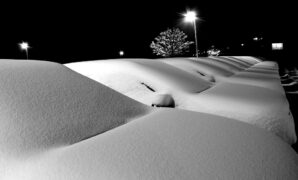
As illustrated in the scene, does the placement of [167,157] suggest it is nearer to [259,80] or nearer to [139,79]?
[139,79]

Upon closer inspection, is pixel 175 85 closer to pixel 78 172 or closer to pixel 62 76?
pixel 62 76

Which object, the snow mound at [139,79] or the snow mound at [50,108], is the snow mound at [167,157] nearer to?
the snow mound at [50,108]

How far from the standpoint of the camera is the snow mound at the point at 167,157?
1229mm

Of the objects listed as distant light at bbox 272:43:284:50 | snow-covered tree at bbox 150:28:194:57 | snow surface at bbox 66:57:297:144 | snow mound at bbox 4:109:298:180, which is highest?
distant light at bbox 272:43:284:50

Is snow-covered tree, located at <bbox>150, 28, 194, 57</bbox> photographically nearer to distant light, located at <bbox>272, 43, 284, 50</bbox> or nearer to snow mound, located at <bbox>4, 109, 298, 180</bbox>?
distant light, located at <bbox>272, 43, 284, 50</bbox>

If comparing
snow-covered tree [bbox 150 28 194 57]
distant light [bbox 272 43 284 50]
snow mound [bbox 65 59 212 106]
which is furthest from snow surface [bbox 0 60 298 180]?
distant light [bbox 272 43 284 50]

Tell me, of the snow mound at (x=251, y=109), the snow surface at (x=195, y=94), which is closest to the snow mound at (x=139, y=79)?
the snow surface at (x=195, y=94)

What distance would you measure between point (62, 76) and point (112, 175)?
1174mm

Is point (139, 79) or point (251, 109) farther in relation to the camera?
point (139, 79)

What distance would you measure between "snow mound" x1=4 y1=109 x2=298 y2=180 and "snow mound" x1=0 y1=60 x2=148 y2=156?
0.13 m

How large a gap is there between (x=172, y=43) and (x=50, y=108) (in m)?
36.0

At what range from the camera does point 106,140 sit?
4.99 feet

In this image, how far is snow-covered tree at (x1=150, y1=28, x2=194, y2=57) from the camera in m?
36.7

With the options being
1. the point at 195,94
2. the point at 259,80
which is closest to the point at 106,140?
the point at 195,94
